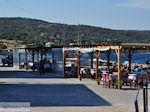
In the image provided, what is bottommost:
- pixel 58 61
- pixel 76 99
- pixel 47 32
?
pixel 76 99

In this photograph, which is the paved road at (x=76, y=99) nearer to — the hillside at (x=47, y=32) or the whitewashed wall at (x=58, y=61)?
the whitewashed wall at (x=58, y=61)

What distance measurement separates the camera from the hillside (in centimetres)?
11612

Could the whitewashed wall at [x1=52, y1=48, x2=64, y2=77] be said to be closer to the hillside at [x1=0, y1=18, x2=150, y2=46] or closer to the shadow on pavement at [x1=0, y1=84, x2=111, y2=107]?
the shadow on pavement at [x1=0, y1=84, x2=111, y2=107]

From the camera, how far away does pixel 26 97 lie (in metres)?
14.4

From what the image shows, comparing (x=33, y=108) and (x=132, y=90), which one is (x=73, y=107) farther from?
(x=132, y=90)

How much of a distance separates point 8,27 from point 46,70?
12379cm

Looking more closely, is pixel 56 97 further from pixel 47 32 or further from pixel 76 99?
pixel 47 32
